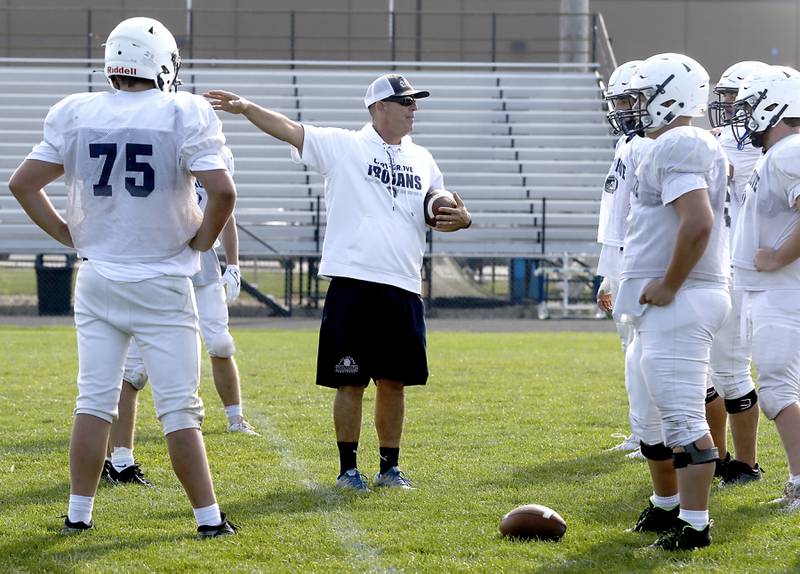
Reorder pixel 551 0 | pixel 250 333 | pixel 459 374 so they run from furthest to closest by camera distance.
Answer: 1. pixel 551 0
2. pixel 250 333
3. pixel 459 374

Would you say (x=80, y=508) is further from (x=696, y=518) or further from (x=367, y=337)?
(x=696, y=518)

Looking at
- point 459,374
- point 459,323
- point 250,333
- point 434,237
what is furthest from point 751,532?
point 434,237

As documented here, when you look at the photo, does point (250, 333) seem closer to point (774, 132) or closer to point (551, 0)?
point (774, 132)

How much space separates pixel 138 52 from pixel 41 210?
0.75 metres

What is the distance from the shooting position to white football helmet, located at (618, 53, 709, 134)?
4.74 metres

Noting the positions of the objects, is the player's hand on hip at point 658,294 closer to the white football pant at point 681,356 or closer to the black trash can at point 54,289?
the white football pant at point 681,356

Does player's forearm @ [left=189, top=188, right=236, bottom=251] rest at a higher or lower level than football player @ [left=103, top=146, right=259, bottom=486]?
higher

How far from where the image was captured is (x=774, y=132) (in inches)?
217

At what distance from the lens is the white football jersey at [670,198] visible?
4570mm

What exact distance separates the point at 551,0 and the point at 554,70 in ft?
12.8

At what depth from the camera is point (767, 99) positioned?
17.9 feet

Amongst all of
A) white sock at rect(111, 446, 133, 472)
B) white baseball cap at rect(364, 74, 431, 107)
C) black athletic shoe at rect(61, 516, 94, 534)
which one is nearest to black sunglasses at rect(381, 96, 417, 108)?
white baseball cap at rect(364, 74, 431, 107)

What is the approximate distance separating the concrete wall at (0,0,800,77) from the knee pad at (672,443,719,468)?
22230mm

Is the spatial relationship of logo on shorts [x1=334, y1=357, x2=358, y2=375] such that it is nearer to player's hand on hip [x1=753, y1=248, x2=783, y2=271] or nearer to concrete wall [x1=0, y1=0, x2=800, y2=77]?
player's hand on hip [x1=753, y1=248, x2=783, y2=271]
